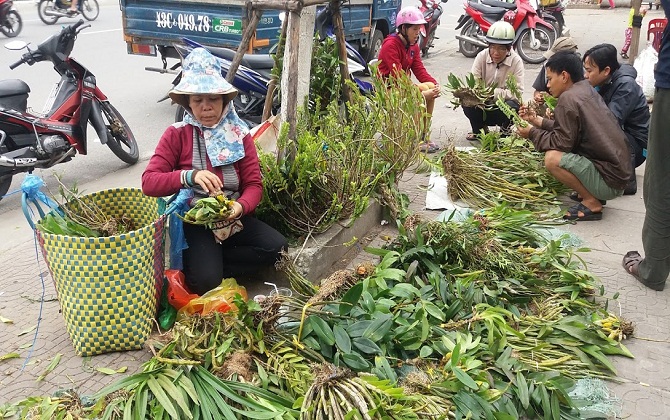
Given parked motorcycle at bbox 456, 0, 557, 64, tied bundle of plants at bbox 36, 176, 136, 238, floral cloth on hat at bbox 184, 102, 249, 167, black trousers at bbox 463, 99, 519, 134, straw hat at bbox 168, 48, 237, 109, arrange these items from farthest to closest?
parked motorcycle at bbox 456, 0, 557, 64
black trousers at bbox 463, 99, 519, 134
floral cloth on hat at bbox 184, 102, 249, 167
straw hat at bbox 168, 48, 237, 109
tied bundle of plants at bbox 36, 176, 136, 238

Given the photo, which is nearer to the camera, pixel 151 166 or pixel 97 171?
pixel 151 166

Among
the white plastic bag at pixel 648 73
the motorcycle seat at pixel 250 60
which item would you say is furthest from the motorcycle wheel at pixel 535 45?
the motorcycle seat at pixel 250 60

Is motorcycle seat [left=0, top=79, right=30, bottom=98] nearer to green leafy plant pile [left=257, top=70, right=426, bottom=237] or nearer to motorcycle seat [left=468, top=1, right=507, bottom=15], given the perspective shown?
green leafy plant pile [left=257, top=70, right=426, bottom=237]

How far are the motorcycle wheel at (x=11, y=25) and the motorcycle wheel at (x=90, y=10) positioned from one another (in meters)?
2.41

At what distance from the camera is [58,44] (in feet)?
16.4

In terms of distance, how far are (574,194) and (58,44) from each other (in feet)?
14.1

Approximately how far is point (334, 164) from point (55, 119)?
2725mm

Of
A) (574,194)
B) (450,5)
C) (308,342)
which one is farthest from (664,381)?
(450,5)

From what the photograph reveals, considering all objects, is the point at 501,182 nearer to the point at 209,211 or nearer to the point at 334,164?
the point at 334,164

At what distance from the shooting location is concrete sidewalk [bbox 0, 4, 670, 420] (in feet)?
8.23

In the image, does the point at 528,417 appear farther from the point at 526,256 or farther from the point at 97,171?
the point at 97,171

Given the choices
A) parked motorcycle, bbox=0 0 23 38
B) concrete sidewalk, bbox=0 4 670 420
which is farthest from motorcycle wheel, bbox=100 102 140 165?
parked motorcycle, bbox=0 0 23 38

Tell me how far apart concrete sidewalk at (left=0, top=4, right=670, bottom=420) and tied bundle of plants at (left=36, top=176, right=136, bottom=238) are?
0.43 metres

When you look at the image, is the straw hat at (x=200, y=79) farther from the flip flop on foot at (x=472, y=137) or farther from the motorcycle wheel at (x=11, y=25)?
the motorcycle wheel at (x=11, y=25)
